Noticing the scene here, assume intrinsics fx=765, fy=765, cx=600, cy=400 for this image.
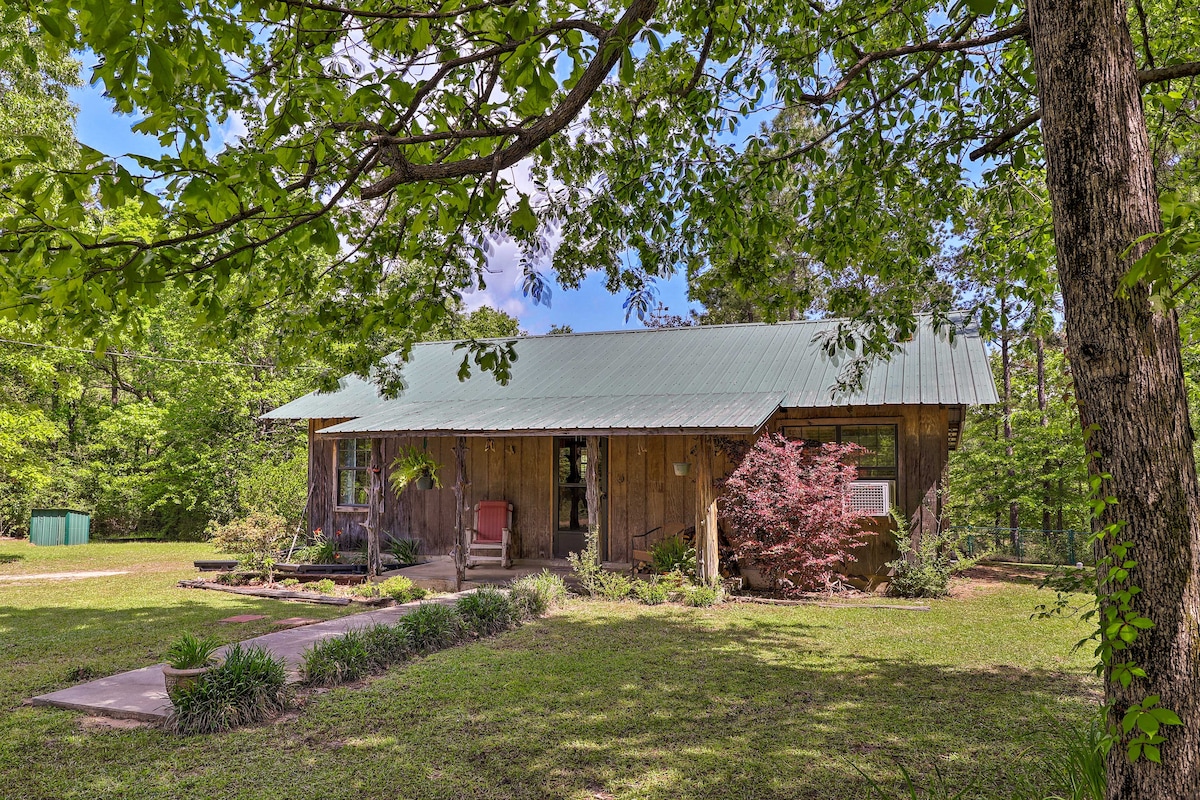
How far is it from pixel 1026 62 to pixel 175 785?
8186 mm

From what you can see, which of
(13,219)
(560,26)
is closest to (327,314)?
(13,219)

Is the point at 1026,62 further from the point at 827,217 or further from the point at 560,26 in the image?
the point at 560,26

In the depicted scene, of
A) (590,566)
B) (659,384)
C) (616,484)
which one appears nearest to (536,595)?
(590,566)

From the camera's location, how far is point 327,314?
196 inches

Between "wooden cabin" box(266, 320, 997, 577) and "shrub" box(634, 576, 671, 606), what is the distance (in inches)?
26.4

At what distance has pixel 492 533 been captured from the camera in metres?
13.4

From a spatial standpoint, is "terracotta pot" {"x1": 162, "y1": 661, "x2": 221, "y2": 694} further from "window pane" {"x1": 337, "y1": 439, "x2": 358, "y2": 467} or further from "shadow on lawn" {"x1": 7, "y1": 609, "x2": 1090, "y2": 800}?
"window pane" {"x1": 337, "y1": 439, "x2": 358, "y2": 467}

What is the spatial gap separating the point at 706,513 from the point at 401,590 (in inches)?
170

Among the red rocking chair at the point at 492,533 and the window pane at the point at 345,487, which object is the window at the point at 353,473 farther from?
the red rocking chair at the point at 492,533

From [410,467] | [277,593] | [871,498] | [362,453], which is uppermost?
[362,453]

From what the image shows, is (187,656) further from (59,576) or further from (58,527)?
(58,527)

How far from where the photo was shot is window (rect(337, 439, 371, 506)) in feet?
50.4

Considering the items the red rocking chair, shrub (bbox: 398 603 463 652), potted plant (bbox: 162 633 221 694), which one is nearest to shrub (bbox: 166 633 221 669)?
potted plant (bbox: 162 633 221 694)

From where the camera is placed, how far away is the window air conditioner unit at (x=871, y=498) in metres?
11.1
